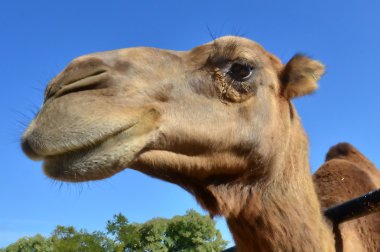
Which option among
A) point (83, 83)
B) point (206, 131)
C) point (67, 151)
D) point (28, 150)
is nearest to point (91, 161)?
point (67, 151)

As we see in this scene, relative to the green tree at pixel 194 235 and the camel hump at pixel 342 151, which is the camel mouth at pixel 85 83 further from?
the green tree at pixel 194 235

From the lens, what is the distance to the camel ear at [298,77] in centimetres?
409

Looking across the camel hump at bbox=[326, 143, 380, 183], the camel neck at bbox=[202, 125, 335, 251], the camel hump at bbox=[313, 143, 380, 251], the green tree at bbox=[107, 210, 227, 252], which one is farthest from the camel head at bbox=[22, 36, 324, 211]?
the green tree at bbox=[107, 210, 227, 252]

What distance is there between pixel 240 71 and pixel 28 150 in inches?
69.0

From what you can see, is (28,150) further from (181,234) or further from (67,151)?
(181,234)

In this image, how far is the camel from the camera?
8.98ft

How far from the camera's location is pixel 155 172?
328 centimetres

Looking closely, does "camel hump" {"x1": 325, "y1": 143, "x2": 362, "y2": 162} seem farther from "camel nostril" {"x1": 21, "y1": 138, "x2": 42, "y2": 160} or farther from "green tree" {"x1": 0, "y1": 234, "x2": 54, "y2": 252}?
"green tree" {"x1": 0, "y1": 234, "x2": 54, "y2": 252}

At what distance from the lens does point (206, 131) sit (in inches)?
131

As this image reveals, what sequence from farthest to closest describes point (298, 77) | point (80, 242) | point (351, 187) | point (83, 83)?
point (80, 242) < point (351, 187) < point (298, 77) < point (83, 83)

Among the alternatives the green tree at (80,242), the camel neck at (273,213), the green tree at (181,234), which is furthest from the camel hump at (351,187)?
the green tree at (181,234)

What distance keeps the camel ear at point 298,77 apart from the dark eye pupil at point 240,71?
0.50 m

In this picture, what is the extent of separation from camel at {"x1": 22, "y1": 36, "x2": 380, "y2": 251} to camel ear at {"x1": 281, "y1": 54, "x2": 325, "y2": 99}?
1 cm

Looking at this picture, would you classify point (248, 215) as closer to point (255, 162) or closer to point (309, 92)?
point (255, 162)
